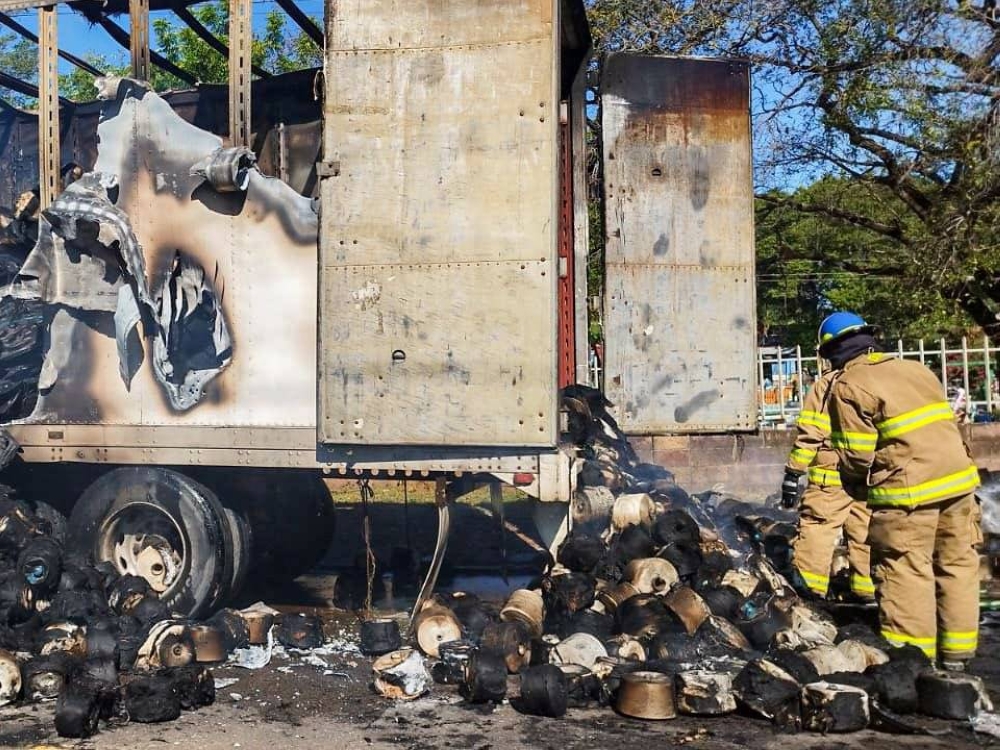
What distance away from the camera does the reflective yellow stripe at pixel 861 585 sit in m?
6.69

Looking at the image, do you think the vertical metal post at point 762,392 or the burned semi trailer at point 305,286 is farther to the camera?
the vertical metal post at point 762,392

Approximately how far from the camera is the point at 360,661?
567 cm

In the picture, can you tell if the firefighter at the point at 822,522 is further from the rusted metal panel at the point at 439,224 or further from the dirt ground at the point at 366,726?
the rusted metal panel at the point at 439,224

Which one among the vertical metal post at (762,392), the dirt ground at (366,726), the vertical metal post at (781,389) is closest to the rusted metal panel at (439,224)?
the dirt ground at (366,726)

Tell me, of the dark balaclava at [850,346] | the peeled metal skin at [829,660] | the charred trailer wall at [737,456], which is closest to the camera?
the peeled metal skin at [829,660]

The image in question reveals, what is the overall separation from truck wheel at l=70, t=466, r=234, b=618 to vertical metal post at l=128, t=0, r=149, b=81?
236cm

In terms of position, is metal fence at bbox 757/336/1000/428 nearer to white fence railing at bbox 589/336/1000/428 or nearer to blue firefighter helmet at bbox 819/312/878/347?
white fence railing at bbox 589/336/1000/428

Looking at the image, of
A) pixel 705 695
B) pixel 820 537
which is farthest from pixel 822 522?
pixel 705 695

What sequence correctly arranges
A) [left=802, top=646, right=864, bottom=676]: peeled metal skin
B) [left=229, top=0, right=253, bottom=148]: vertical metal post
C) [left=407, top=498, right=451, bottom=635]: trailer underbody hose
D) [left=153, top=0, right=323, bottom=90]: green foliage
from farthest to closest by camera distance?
[left=153, top=0, right=323, bottom=90]: green foliage < [left=229, top=0, right=253, bottom=148]: vertical metal post < [left=407, top=498, right=451, bottom=635]: trailer underbody hose < [left=802, top=646, right=864, bottom=676]: peeled metal skin

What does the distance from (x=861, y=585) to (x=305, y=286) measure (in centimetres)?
397

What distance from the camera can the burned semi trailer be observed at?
5.25 m

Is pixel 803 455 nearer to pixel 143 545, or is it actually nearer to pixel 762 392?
pixel 143 545

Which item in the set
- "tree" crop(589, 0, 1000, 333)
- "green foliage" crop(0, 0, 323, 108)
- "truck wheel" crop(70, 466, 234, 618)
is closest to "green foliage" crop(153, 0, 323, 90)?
"green foliage" crop(0, 0, 323, 108)

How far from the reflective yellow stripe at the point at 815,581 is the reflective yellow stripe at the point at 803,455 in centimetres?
88
